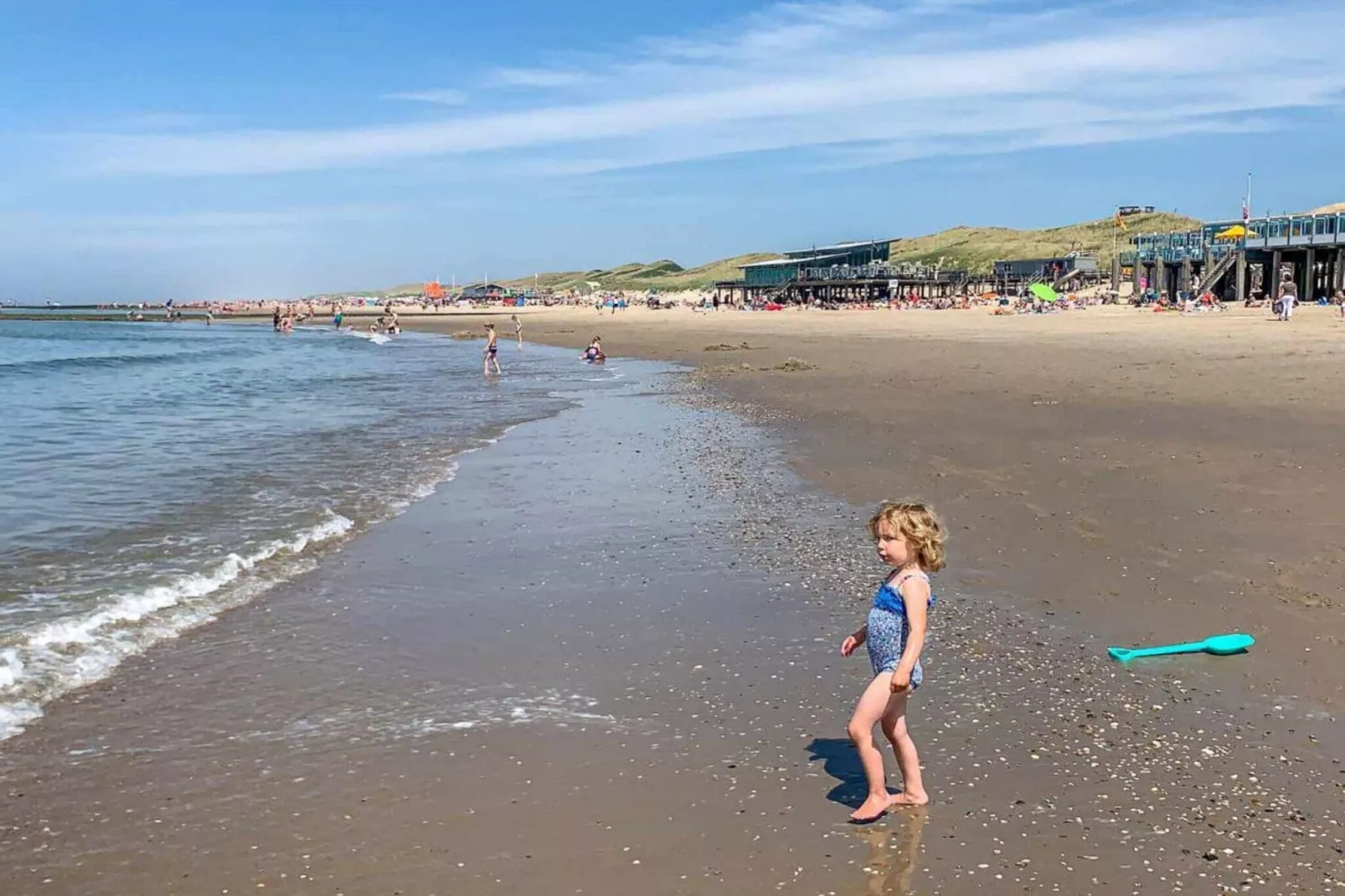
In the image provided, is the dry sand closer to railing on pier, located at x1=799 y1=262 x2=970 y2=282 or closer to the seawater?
the seawater

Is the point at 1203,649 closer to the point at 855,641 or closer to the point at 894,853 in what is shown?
the point at 855,641

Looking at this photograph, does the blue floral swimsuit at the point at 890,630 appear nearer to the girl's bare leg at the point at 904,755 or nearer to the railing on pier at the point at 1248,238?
the girl's bare leg at the point at 904,755

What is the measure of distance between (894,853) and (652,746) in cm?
128

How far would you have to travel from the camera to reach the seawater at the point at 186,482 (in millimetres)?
6727

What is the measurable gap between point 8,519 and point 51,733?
5936 mm

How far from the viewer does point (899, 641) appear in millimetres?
4211

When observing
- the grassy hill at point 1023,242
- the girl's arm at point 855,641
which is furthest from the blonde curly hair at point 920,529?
the grassy hill at point 1023,242

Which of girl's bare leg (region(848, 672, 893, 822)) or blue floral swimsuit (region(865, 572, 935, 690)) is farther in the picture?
blue floral swimsuit (region(865, 572, 935, 690))

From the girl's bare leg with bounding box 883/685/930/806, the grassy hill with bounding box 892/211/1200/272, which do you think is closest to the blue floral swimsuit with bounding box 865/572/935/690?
the girl's bare leg with bounding box 883/685/930/806

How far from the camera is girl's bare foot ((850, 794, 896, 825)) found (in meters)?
3.95

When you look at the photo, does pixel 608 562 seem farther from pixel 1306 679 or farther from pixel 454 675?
pixel 1306 679

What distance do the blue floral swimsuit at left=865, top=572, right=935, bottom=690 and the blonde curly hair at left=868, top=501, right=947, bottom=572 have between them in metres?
0.08

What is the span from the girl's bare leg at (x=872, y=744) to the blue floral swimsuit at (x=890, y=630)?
7 cm

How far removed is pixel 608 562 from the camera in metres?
8.00
